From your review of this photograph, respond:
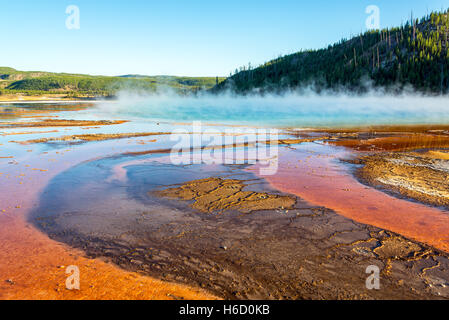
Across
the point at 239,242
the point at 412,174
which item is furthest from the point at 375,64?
the point at 239,242

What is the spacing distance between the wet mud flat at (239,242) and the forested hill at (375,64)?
77.3 m

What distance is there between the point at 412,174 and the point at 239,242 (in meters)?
7.96

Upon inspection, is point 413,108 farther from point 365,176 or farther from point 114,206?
point 114,206

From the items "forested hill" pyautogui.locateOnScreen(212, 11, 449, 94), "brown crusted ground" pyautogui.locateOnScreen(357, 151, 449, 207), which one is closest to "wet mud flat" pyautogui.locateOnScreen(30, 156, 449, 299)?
"brown crusted ground" pyautogui.locateOnScreen(357, 151, 449, 207)

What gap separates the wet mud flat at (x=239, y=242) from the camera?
14.0 feet

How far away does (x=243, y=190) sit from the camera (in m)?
8.76

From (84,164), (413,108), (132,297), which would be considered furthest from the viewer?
(413,108)

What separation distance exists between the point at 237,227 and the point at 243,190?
2588 mm

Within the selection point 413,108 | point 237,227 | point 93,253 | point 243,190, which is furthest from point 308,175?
point 413,108

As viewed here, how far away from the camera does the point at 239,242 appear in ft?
18.4

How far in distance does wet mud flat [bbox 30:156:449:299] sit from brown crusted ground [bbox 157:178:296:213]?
1.1 inches

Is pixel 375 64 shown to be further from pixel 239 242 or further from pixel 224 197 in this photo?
pixel 239 242

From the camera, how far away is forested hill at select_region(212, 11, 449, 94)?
2847 inches

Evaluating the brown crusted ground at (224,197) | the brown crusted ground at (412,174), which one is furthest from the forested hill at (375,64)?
the brown crusted ground at (224,197)
